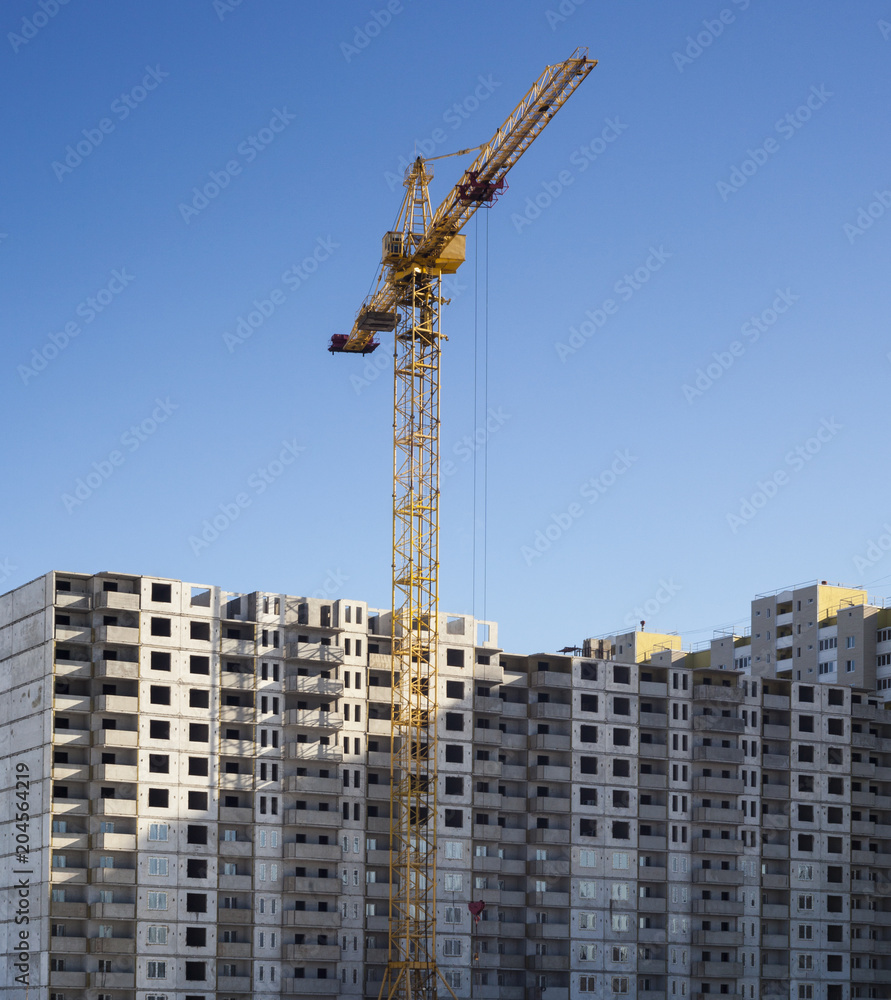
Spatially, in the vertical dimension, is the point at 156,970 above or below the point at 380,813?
below

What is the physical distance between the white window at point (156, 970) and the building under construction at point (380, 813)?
0.50 feet

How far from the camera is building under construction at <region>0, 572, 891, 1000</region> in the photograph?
420 feet

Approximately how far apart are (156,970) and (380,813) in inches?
927

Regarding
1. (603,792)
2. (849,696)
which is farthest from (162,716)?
(849,696)

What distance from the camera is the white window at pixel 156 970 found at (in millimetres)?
126250

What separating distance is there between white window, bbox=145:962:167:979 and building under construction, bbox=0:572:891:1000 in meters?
0.15

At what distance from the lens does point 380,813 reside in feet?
462

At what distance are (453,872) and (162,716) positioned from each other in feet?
95.1

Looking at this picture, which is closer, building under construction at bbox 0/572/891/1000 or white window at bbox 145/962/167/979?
white window at bbox 145/962/167/979

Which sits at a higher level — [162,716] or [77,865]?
[162,716]

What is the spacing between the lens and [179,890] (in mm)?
129625

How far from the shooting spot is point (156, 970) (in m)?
127

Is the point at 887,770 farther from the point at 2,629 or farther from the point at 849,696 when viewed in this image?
the point at 2,629

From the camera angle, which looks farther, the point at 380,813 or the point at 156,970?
the point at 380,813
